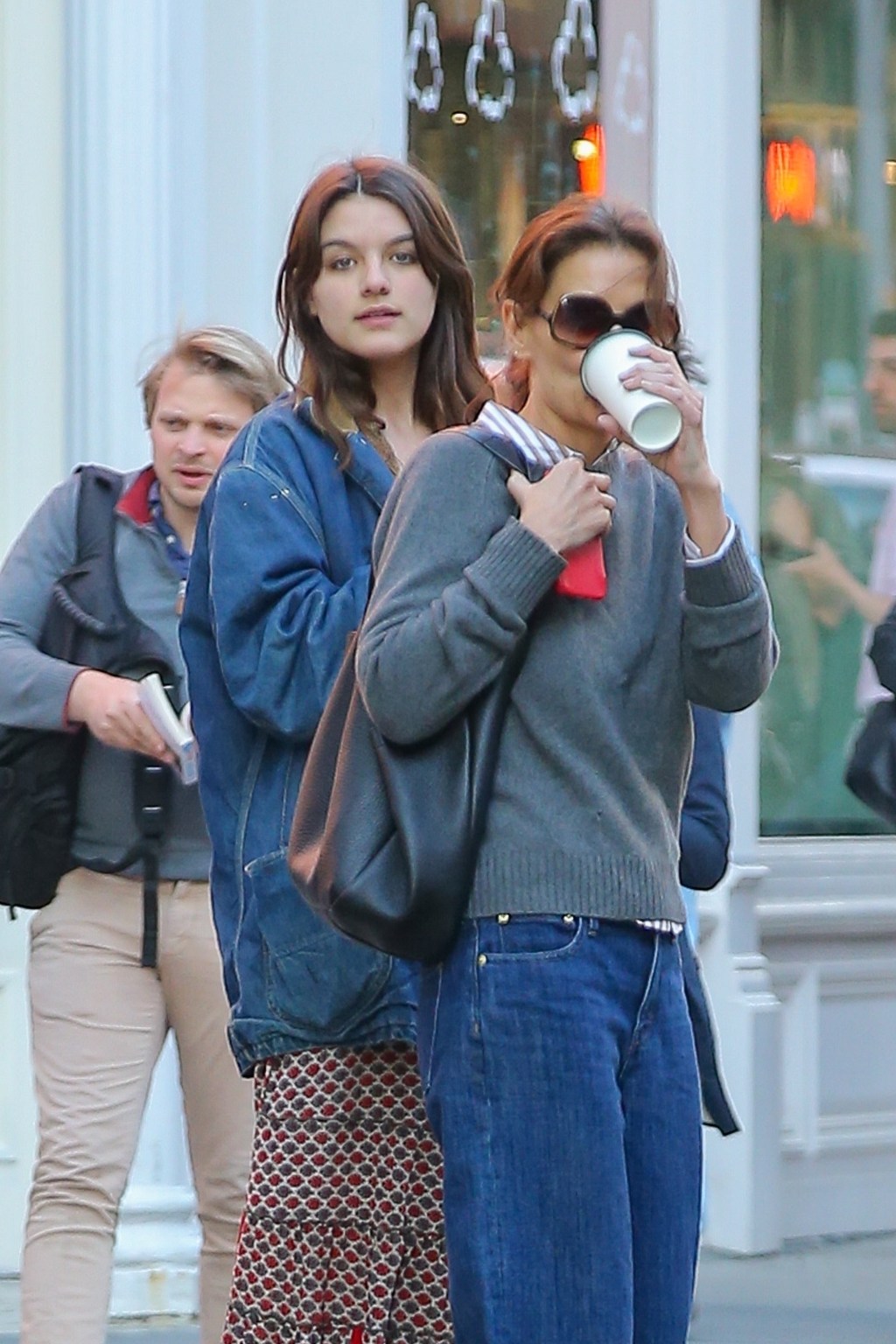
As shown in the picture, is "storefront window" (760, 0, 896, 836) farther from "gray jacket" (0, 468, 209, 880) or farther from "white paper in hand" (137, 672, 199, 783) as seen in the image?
"white paper in hand" (137, 672, 199, 783)

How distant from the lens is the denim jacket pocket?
2867mm

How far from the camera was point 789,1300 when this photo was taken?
17.4ft

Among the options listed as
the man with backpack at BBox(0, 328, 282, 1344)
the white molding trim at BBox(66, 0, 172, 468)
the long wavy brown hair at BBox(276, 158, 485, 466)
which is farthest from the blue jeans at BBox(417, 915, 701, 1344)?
the white molding trim at BBox(66, 0, 172, 468)

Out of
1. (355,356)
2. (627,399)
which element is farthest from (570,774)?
(355,356)

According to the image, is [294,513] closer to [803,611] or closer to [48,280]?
[48,280]

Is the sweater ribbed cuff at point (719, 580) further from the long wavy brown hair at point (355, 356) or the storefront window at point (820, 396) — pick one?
the storefront window at point (820, 396)

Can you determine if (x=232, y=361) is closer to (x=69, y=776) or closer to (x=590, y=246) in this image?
(x=69, y=776)

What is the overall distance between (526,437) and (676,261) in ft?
11.5

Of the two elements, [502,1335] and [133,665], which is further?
[133,665]

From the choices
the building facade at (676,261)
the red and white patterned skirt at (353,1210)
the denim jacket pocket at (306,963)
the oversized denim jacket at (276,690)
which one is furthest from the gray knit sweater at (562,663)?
the building facade at (676,261)

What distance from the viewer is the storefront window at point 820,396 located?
6.27 m

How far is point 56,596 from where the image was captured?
149 inches

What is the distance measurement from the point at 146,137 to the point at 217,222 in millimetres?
228

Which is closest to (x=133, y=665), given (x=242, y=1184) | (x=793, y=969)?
(x=242, y=1184)
